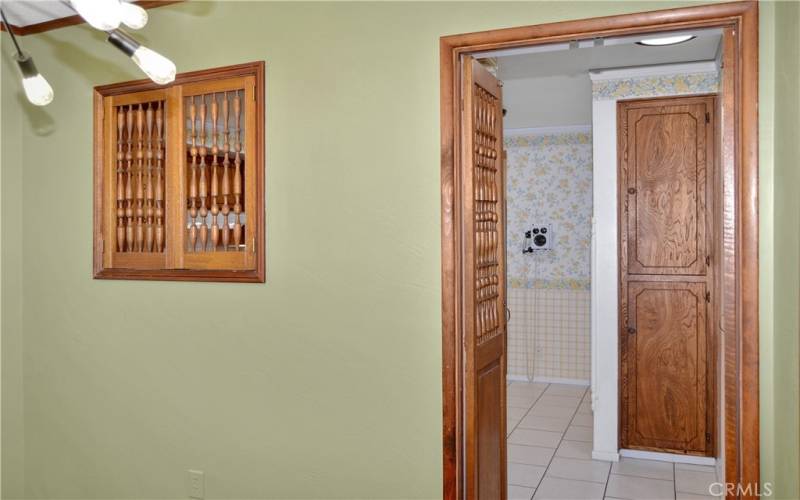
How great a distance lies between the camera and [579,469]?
3.96 m

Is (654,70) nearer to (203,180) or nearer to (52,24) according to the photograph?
(203,180)

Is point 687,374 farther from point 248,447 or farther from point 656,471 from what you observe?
point 248,447

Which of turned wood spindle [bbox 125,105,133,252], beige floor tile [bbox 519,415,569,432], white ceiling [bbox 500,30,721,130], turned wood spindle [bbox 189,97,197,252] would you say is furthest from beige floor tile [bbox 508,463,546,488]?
turned wood spindle [bbox 125,105,133,252]

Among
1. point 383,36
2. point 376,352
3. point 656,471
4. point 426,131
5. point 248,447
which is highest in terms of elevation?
point 383,36

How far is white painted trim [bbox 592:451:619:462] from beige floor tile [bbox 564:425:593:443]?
36 centimetres

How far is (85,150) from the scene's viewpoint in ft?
9.88

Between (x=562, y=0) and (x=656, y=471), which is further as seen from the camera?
(x=656, y=471)

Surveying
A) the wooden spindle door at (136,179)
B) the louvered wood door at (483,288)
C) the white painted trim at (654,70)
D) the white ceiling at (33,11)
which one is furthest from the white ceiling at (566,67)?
the white ceiling at (33,11)

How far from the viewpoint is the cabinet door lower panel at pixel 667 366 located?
4004mm

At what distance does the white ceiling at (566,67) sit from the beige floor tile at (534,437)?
8.52 feet

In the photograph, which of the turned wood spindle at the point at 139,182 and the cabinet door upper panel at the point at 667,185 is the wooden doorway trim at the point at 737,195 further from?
the cabinet door upper panel at the point at 667,185

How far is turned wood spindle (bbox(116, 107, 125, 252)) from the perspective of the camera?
296 cm

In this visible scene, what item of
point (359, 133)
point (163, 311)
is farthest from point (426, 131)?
point (163, 311)

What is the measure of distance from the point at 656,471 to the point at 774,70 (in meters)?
2.83
